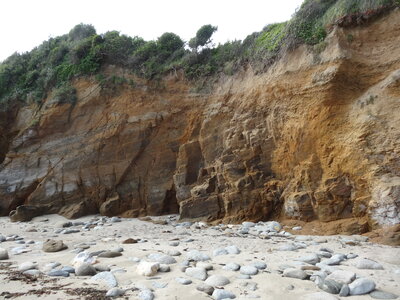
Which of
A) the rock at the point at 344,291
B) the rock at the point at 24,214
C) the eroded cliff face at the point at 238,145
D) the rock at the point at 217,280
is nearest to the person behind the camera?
the rock at the point at 344,291

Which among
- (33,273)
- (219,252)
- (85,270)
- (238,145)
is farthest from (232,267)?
(238,145)

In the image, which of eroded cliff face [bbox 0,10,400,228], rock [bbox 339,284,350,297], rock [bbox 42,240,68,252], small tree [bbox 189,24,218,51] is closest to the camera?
rock [bbox 339,284,350,297]

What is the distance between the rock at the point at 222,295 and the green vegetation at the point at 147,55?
768cm

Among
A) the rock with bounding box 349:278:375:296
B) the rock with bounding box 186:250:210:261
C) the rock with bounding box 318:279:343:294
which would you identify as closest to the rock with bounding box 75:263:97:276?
the rock with bounding box 186:250:210:261

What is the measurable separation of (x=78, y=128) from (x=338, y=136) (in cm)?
1017

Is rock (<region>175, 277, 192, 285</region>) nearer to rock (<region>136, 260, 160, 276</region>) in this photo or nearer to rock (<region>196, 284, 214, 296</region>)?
rock (<region>196, 284, 214, 296</region>)

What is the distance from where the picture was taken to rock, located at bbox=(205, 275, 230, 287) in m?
4.15

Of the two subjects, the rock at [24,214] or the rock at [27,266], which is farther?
the rock at [24,214]

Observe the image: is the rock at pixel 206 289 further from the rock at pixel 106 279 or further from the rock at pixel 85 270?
the rock at pixel 85 270

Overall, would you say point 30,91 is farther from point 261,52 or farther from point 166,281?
point 166,281

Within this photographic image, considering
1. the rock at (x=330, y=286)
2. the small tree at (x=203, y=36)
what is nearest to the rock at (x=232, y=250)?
the rock at (x=330, y=286)

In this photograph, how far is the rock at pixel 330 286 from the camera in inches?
152

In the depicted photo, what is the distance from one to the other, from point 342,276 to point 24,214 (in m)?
11.3

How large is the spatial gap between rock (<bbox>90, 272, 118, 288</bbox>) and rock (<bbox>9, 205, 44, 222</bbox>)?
898cm
